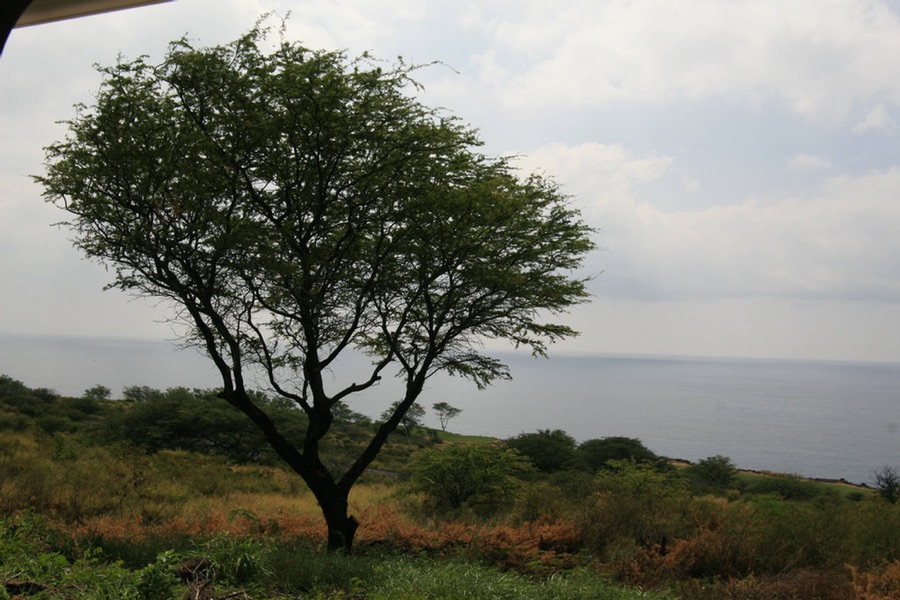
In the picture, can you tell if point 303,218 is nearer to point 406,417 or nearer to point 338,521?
point 338,521

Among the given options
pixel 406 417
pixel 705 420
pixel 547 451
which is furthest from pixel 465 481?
pixel 705 420

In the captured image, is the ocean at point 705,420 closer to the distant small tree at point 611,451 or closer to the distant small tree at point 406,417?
the distant small tree at point 406,417

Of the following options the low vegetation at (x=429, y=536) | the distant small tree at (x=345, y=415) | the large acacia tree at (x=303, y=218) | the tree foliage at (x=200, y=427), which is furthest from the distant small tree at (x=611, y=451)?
the large acacia tree at (x=303, y=218)

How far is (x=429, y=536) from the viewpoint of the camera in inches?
457

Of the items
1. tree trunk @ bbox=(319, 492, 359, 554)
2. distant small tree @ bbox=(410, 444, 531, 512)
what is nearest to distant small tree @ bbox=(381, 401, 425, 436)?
distant small tree @ bbox=(410, 444, 531, 512)

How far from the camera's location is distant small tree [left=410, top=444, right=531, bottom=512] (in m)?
17.2

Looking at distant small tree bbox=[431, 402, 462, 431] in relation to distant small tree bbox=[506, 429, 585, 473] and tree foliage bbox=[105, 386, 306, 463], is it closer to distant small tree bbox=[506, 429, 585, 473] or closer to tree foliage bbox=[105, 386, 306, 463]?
tree foliage bbox=[105, 386, 306, 463]

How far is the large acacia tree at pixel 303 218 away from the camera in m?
10.3

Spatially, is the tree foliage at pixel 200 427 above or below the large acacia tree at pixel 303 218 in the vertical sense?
below

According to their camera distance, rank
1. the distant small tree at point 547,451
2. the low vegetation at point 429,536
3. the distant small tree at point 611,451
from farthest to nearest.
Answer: the distant small tree at point 611,451 < the distant small tree at point 547,451 < the low vegetation at point 429,536

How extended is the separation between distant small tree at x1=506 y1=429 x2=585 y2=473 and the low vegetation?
2.62m

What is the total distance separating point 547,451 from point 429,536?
17.5m

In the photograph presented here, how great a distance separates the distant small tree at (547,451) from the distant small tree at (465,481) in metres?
10.5

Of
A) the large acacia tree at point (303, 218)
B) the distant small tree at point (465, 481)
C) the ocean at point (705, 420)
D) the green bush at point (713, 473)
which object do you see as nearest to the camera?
the large acacia tree at point (303, 218)
